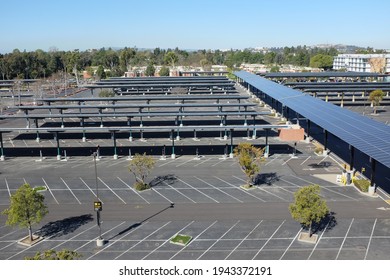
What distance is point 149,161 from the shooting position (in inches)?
1443

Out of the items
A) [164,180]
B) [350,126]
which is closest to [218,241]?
[164,180]

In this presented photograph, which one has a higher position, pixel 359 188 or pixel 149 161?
pixel 149 161

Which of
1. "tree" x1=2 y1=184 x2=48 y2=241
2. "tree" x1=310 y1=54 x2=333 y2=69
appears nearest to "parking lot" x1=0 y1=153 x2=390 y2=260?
"tree" x1=2 y1=184 x2=48 y2=241

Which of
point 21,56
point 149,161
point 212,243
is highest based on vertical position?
point 21,56

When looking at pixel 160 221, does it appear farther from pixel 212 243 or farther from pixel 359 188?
pixel 359 188

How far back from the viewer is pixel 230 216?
30.6 meters

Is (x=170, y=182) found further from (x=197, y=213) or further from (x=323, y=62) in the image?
(x=323, y=62)

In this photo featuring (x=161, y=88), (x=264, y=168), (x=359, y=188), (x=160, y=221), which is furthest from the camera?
(x=161, y=88)

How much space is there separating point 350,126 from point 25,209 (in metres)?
34.5

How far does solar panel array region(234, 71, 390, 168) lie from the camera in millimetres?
33706

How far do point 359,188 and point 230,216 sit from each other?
14038 mm
